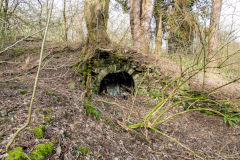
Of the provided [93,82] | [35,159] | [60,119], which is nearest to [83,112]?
[60,119]

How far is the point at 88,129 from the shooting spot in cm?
321

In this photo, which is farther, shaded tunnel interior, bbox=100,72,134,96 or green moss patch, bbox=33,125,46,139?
shaded tunnel interior, bbox=100,72,134,96

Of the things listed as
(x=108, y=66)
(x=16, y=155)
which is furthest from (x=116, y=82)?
(x=16, y=155)

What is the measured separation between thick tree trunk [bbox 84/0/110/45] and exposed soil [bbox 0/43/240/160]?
172cm

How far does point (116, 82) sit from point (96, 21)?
10.3 ft

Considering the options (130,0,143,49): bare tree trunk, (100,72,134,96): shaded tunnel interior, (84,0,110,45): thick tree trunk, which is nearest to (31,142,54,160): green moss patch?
(84,0,110,45): thick tree trunk

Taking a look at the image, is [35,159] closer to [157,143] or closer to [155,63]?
[157,143]

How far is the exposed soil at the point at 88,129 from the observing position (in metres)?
2.41

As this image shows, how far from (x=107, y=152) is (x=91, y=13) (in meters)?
5.11

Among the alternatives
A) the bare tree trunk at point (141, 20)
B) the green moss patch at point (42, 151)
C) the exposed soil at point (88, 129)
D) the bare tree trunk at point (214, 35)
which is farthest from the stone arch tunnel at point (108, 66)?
the green moss patch at point (42, 151)

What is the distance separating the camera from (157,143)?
375 cm

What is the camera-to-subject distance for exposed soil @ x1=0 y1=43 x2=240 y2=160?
241cm

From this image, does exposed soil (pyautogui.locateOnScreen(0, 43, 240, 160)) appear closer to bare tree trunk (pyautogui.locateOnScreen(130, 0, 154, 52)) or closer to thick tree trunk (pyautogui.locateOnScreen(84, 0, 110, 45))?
thick tree trunk (pyautogui.locateOnScreen(84, 0, 110, 45))

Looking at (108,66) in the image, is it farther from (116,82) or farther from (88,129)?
(88,129)
